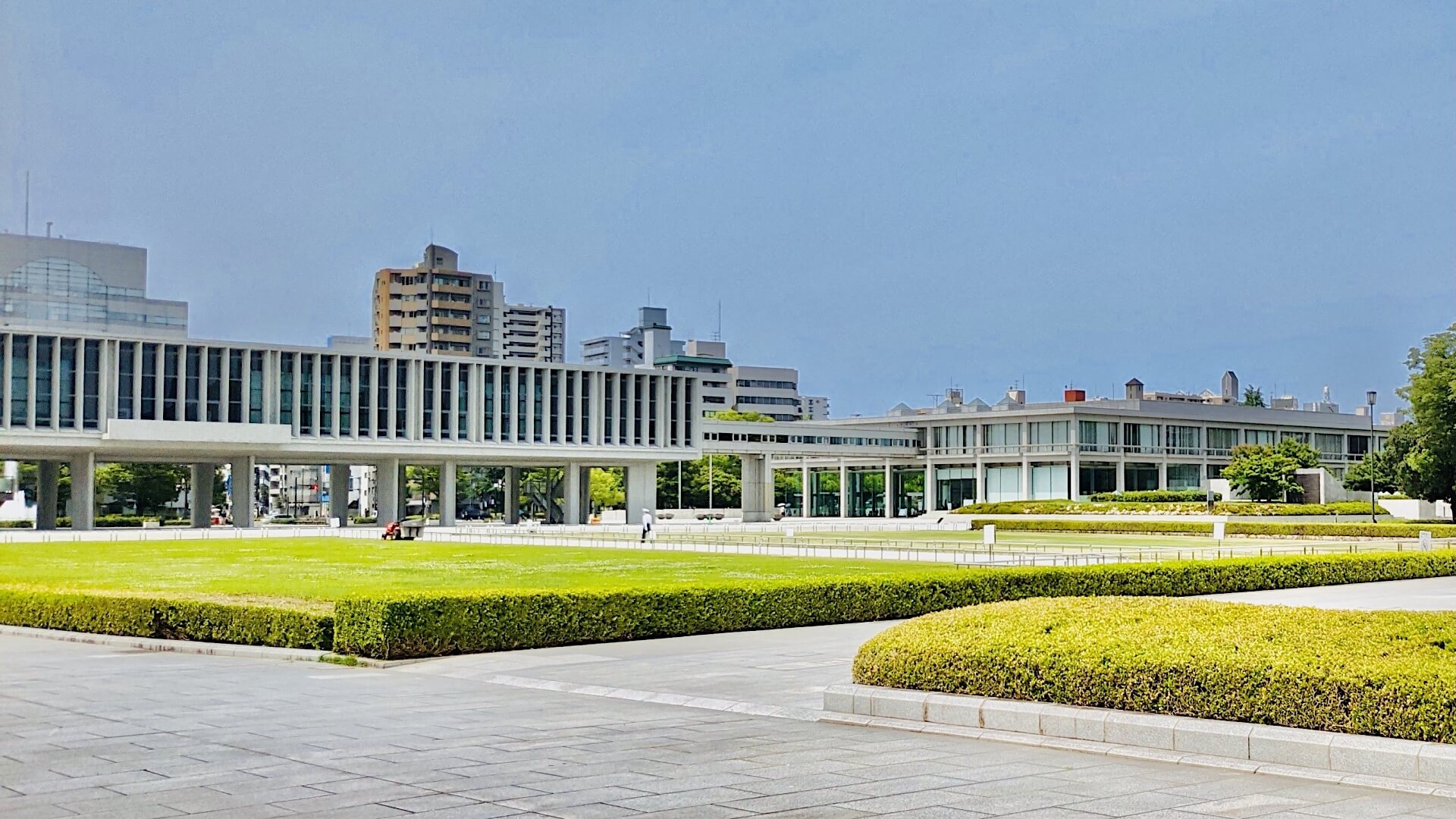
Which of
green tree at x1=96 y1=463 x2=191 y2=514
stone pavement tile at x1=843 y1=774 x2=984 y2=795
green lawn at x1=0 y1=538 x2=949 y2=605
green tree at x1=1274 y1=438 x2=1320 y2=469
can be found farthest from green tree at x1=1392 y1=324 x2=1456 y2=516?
green tree at x1=96 y1=463 x2=191 y2=514

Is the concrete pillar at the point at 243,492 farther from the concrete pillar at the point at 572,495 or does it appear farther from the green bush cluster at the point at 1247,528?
the green bush cluster at the point at 1247,528

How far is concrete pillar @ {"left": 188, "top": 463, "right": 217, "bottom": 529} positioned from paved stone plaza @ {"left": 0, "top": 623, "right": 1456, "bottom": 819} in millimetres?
80395

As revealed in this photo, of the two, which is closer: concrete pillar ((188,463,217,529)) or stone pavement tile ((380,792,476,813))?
stone pavement tile ((380,792,476,813))

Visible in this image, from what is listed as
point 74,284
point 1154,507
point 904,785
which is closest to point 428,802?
point 904,785

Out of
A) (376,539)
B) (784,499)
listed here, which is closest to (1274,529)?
(376,539)

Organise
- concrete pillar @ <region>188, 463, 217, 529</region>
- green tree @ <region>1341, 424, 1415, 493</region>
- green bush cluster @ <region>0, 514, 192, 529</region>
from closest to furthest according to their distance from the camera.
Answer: green tree @ <region>1341, 424, 1415, 493</region>, green bush cluster @ <region>0, 514, 192, 529</region>, concrete pillar @ <region>188, 463, 217, 529</region>

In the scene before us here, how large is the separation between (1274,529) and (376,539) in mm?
42130

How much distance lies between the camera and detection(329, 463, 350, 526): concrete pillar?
95312mm

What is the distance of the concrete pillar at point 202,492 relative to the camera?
92.2 meters

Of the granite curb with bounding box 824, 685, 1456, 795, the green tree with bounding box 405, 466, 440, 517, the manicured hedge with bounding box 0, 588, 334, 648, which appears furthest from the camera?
the green tree with bounding box 405, 466, 440, 517

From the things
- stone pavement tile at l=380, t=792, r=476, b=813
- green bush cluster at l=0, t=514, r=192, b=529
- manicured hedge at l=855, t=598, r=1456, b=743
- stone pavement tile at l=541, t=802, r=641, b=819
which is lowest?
green bush cluster at l=0, t=514, r=192, b=529

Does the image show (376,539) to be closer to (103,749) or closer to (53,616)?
(53,616)

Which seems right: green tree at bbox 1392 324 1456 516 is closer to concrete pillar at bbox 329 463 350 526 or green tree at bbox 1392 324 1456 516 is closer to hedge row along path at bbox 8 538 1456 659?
hedge row along path at bbox 8 538 1456 659

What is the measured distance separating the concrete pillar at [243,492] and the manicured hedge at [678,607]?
221ft
